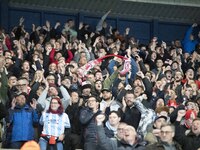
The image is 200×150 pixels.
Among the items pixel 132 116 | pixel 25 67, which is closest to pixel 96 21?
pixel 25 67

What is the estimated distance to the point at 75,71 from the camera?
61.1ft

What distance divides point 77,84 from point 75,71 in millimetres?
930

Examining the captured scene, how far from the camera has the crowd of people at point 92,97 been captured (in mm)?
14430

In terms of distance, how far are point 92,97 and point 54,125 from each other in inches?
39.1

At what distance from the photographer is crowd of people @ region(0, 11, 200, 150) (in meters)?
14.4

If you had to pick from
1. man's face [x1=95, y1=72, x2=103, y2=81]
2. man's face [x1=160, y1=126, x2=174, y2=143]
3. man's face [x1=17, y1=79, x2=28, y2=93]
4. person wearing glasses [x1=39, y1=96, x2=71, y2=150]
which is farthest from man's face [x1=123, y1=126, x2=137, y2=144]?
man's face [x1=95, y1=72, x2=103, y2=81]

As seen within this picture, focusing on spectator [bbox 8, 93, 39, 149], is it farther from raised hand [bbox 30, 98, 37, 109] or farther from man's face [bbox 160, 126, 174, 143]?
man's face [bbox 160, 126, 174, 143]

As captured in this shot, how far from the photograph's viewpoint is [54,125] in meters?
14.7

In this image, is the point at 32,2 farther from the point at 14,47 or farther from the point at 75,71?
the point at 75,71

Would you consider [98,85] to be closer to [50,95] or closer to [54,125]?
[50,95]

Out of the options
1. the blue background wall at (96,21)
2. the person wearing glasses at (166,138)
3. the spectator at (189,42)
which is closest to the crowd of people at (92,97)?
the person wearing glasses at (166,138)

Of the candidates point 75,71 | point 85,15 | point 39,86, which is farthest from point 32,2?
point 39,86

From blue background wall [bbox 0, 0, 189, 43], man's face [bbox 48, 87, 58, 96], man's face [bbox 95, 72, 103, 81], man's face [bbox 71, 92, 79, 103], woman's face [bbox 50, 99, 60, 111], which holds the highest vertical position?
blue background wall [bbox 0, 0, 189, 43]

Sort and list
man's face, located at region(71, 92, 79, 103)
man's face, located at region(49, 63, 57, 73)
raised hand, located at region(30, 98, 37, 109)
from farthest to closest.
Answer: man's face, located at region(49, 63, 57, 73), man's face, located at region(71, 92, 79, 103), raised hand, located at region(30, 98, 37, 109)
